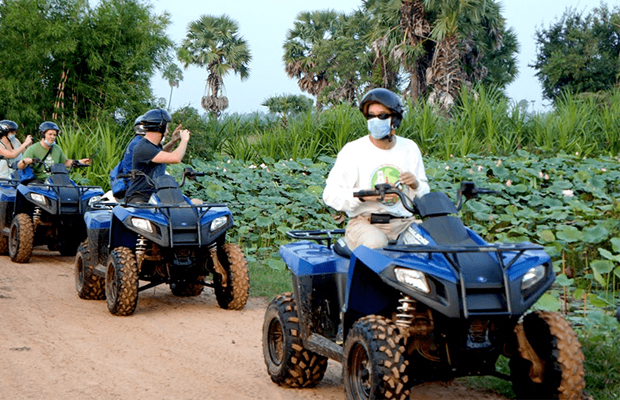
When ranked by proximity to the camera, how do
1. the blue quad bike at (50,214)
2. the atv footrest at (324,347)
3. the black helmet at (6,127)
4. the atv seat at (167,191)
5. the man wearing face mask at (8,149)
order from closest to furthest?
the atv footrest at (324,347) < the atv seat at (167,191) < the blue quad bike at (50,214) < the man wearing face mask at (8,149) < the black helmet at (6,127)

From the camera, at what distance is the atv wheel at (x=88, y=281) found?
27.0ft

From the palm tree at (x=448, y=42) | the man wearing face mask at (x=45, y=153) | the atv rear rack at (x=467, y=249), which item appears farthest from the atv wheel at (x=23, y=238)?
the palm tree at (x=448, y=42)

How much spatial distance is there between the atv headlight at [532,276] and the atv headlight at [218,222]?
4.19 metres

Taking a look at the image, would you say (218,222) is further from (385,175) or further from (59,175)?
(59,175)

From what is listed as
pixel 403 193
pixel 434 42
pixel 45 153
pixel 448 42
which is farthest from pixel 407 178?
pixel 434 42

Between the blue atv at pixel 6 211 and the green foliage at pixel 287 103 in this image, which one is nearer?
the blue atv at pixel 6 211

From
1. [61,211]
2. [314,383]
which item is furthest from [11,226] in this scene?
[314,383]

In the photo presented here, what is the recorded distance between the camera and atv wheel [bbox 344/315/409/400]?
3738 millimetres

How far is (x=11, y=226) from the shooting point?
1112 centimetres

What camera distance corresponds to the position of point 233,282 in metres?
7.61

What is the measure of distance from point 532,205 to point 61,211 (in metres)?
6.12

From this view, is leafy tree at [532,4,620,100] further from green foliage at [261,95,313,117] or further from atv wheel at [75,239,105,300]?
atv wheel at [75,239,105,300]

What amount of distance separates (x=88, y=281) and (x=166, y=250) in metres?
1.14

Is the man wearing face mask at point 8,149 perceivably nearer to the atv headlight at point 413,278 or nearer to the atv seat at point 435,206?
the atv seat at point 435,206
